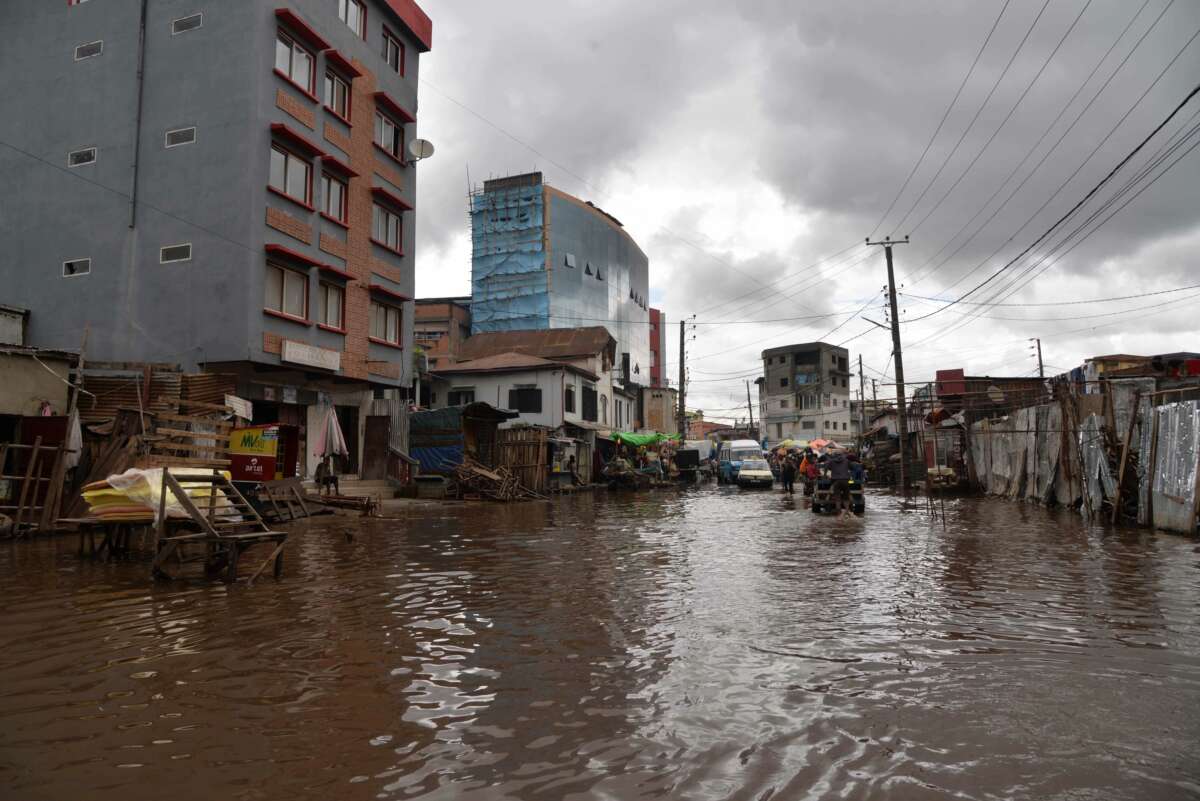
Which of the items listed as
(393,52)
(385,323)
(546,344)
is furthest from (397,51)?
(546,344)

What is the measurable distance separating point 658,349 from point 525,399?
58.8 meters

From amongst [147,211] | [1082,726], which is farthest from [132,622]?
[147,211]

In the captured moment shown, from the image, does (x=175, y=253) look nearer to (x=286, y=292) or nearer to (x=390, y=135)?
(x=286, y=292)

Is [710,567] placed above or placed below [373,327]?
below

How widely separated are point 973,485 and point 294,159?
27386mm

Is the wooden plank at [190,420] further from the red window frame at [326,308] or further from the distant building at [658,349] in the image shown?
the distant building at [658,349]

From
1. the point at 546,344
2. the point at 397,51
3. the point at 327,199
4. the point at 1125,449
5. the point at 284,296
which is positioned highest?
the point at 397,51

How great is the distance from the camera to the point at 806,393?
86125mm

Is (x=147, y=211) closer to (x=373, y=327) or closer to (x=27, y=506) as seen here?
(x=373, y=327)

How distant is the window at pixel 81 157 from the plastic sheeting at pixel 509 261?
A: 41.2 m

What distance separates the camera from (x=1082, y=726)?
4.32 meters

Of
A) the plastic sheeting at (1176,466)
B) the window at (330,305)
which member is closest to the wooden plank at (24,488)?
the window at (330,305)

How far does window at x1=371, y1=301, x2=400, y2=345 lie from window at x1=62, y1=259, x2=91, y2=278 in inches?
333

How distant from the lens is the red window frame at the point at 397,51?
28094mm
